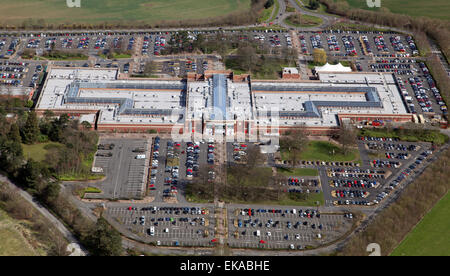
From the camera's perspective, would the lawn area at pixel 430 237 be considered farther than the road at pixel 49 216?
No

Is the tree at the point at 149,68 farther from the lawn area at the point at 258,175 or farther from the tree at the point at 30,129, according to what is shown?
the lawn area at the point at 258,175

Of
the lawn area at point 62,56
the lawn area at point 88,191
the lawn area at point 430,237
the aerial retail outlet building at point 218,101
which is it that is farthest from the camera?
the lawn area at point 62,56

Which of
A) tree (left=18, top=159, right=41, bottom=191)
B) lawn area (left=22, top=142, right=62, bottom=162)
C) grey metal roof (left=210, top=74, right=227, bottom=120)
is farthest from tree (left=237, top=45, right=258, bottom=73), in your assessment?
tree (left=18, top=159, right=41, bottom=191)

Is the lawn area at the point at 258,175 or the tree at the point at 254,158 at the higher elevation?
the tree at the point at 254,158

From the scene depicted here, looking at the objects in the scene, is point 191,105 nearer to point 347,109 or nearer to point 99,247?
point 347,109

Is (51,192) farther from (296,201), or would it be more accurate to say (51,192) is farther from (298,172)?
(298,172)

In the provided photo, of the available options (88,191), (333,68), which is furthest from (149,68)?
(333,68)

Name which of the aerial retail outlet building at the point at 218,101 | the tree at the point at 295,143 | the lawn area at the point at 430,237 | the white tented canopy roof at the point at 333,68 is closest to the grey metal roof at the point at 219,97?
the aerial retail outlet building at the point at 218,101
